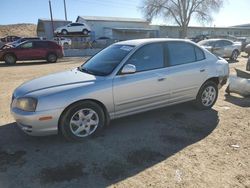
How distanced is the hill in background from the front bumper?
241 feet

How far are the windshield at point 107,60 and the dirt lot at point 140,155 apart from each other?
1.12 meters

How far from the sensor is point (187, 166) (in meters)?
3.62

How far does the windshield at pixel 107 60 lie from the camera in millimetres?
4762

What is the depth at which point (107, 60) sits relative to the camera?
505cm

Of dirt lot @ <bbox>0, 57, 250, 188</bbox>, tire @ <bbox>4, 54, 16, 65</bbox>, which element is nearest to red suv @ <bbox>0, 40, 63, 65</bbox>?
tire @ <bbox>4, 54, 16, 65</bbox>

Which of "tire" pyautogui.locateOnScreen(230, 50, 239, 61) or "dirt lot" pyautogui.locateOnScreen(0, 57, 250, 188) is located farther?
"tire" pyautogui.locateOnScreen(230, 50, 239, 61)

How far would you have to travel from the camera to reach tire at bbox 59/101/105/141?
13.9ft

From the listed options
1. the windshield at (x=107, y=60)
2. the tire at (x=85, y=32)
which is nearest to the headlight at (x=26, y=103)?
the windshield at (x=107, y=60)

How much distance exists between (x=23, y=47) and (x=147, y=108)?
1555 centimetres

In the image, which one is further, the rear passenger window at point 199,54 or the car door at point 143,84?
the rear passenger window at point 199,54

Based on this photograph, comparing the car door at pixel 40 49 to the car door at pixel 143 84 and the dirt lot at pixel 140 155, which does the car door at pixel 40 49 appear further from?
the car door at pixel 143 84

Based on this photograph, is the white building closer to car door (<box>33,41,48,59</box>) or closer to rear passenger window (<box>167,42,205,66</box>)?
car door (<box>33,41,48,59</box>)

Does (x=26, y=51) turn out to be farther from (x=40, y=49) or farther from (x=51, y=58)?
(x=51, y=58)

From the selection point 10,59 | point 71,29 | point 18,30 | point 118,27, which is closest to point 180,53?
point 10,59
